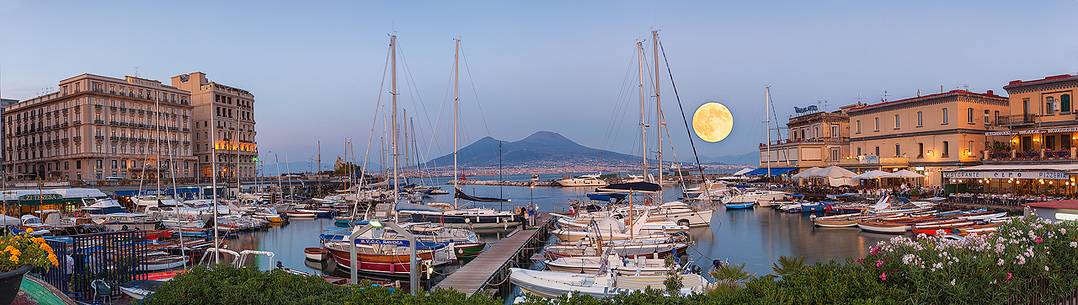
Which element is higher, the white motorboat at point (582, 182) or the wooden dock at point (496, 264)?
the wooden dock at point (496, 264)

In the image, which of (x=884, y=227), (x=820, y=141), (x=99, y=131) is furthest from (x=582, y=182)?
(x=884, y=227)

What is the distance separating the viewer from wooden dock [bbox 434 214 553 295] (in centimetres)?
2114

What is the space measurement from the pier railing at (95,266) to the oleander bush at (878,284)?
5.53 meters

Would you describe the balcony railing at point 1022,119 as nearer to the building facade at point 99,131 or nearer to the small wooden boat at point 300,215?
the small wooden boat at point 300,215

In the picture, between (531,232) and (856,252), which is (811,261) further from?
(531,232)

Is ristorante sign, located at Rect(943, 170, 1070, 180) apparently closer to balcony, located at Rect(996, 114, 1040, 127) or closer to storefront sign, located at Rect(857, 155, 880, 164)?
balcony, located at Rect(996, 114, 1040, 127)

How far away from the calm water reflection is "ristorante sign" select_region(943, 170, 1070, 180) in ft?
33.6

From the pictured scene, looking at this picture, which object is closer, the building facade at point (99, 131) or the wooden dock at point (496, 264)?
the wooden dock at point (496, 264)

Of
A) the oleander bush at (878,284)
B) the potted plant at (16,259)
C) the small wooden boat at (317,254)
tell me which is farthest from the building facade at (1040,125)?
the potted plant at (16,259)

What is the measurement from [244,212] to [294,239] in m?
9.15

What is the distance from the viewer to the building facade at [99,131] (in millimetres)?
80312

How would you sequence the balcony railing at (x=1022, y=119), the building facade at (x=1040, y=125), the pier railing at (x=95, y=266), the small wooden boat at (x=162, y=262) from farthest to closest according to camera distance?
1. the balcony railing at (x=1022, y=119)
2. the building facade at (x=1040, y=125)
3. the small wooden boat at (x=162, y=262)
4. the pier railing at (x=95, y=266)

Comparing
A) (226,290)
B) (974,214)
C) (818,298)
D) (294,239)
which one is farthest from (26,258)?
(974,214)

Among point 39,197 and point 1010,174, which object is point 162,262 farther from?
point 1010,174
